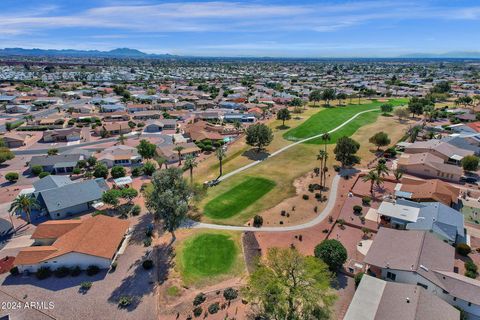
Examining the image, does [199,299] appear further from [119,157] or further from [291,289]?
[119,157]

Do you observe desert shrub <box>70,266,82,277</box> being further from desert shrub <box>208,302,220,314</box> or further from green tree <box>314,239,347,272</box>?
green tree <box>314,239,347,272</box>

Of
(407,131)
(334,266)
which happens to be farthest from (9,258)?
(407,131)

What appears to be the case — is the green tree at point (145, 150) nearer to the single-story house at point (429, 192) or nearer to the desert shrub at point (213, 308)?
the desert shrub at point (213, 308)

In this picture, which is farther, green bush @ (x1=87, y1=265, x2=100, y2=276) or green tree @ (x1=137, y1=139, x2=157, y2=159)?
green tree @ (x1=137, y1=139, x2=157, y2=159)

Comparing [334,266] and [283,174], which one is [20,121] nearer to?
[283,174]

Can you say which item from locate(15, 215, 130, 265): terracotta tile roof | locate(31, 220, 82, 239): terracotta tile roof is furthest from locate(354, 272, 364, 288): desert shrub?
locate(31, 220, 82, 239): terracotta tile roof

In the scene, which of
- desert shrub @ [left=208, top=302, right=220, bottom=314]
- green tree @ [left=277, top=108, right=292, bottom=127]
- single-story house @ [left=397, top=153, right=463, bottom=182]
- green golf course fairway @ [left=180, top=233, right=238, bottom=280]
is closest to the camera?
desert shrub @ [left=208, top=302, right=220, bottom=314]

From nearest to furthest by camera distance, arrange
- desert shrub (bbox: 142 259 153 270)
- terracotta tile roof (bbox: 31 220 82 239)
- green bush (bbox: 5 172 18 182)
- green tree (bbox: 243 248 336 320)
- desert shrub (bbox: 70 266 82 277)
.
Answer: green tree (bbox: 243 248 336 320) → desert shrub (bbox: 70 266 82 277) → desert shrub (bbox: 142 259 153 270) → terracotta tile roof (bbox: 31 220 82 239) → green bush (bbox: 5 172 18 182)
